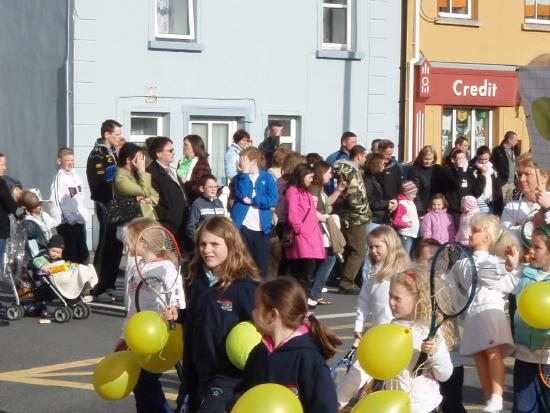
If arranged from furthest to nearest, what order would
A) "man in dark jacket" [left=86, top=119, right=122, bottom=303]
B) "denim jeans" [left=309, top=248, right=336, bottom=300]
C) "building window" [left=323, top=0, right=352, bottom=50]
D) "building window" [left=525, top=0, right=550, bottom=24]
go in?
1. "building window" [left=525, top=0, right=550, bottom=24]
2. "building window" [left=323, top=0, right=352, bottom=50]
3. "denim jeans" [left=309, top=248, right=336, bottom=300]
4. "man in dark jacket" [left=86, top=119, right=122, bottom=303]

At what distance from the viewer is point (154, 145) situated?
13.9m

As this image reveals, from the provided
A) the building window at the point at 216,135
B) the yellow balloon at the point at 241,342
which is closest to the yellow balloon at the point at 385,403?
the yellow balloon at the point at 241,342

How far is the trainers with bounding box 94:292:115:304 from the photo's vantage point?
1480 centimetres

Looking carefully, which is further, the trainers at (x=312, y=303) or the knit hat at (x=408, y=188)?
the knit hat at (x=408, y=188)

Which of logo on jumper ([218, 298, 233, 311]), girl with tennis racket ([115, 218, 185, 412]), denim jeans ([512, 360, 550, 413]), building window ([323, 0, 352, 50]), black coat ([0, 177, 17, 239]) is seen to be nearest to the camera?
logo on jumper ([218, 298, 233, 311])

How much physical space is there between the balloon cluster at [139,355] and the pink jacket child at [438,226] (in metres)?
9.92

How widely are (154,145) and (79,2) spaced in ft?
26.5

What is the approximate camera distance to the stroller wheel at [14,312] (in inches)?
534

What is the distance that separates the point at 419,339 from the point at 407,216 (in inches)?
376

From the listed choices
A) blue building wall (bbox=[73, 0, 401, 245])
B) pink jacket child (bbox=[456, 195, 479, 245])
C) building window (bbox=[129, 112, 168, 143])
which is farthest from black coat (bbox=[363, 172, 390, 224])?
building window (bbox=[129, 112, 168, 143])

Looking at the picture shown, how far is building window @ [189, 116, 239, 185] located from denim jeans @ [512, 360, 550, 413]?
49.3 feet

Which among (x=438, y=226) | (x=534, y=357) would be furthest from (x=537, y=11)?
(x=534, y=357)

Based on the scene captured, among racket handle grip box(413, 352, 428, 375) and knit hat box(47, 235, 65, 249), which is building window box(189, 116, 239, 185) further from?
racket handle grip box(413, 352, 428, 375)

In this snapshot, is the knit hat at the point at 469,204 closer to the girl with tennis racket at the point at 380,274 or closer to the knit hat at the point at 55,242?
the knit hat at the point at 55,242
